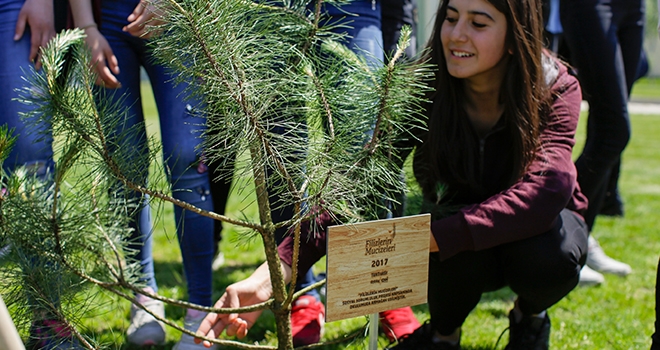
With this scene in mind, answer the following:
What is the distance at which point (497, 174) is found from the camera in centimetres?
170

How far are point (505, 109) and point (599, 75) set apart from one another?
79 cm

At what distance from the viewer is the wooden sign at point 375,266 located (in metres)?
1.10

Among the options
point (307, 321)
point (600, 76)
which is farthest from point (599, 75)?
point (307, 321)

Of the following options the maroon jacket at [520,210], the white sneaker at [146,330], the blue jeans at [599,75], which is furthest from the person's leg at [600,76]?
the white sneaker at [146,330]

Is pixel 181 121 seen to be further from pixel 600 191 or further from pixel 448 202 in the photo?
pixel 600 191

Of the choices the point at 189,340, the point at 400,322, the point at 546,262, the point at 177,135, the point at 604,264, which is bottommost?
the point at 604,264

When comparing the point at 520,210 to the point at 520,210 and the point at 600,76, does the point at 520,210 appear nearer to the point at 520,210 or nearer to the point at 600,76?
the point at 520,210

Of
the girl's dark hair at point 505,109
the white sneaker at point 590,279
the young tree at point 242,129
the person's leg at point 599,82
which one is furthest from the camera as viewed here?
the white sneaker at point 590,279

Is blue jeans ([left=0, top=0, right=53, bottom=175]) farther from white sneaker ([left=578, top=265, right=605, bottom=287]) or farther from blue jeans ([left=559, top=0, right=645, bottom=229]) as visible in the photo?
white sneaker ([left=578, top=265, right=605, bottom=287])

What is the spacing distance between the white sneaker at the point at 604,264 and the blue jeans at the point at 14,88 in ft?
6.63

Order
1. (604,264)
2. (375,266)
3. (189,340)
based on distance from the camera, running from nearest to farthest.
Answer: (375,266)
(189,340)
(604,264)

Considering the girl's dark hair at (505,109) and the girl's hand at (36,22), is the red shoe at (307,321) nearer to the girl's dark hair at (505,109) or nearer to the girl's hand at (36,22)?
the girl's dark hair at (505,109)

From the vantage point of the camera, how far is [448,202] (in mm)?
1661

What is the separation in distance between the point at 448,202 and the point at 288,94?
709 mm
